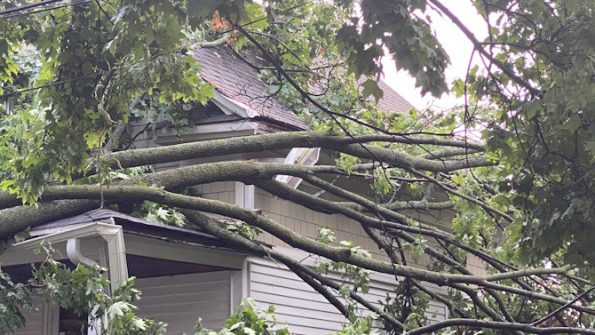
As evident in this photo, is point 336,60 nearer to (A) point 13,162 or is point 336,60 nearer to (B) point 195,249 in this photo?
(B) point 195,249

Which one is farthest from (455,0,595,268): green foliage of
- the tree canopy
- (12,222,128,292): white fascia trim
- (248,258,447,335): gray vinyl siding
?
(248,258,447,335): gray vinyl siding

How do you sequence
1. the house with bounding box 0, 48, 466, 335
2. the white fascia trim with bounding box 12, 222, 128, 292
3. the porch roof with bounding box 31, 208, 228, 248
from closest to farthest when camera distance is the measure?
the white fascia trim with bounding box 12, 222, 128, 292, the porch roof with bounding box 31, 208, 228, 248, the house with bounding box 0, 48, 466, 335

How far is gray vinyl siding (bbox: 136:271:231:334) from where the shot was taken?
10.2 metres

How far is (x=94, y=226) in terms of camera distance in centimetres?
788

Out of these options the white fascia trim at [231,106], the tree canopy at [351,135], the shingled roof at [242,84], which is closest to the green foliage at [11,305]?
the tree canopy at [351,135]

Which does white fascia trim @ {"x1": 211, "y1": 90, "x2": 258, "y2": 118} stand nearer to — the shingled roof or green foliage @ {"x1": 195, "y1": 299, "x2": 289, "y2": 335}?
the shingled roof

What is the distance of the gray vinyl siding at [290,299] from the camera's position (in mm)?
10273

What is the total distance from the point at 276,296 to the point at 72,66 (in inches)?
178

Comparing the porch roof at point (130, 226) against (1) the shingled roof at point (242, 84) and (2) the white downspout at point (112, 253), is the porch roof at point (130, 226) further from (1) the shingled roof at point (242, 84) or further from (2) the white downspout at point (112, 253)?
(1) the shingled roof at point (242, 84)

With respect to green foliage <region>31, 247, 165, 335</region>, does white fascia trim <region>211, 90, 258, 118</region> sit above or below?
above

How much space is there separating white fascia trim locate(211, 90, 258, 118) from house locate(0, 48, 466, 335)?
12mm

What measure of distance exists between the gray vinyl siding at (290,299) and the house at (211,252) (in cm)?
1

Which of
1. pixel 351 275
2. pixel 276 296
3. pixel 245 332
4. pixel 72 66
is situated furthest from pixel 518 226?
pixel 276 296

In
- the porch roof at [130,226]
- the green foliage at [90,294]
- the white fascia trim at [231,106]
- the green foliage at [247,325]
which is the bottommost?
the green foliage at [247,325]
